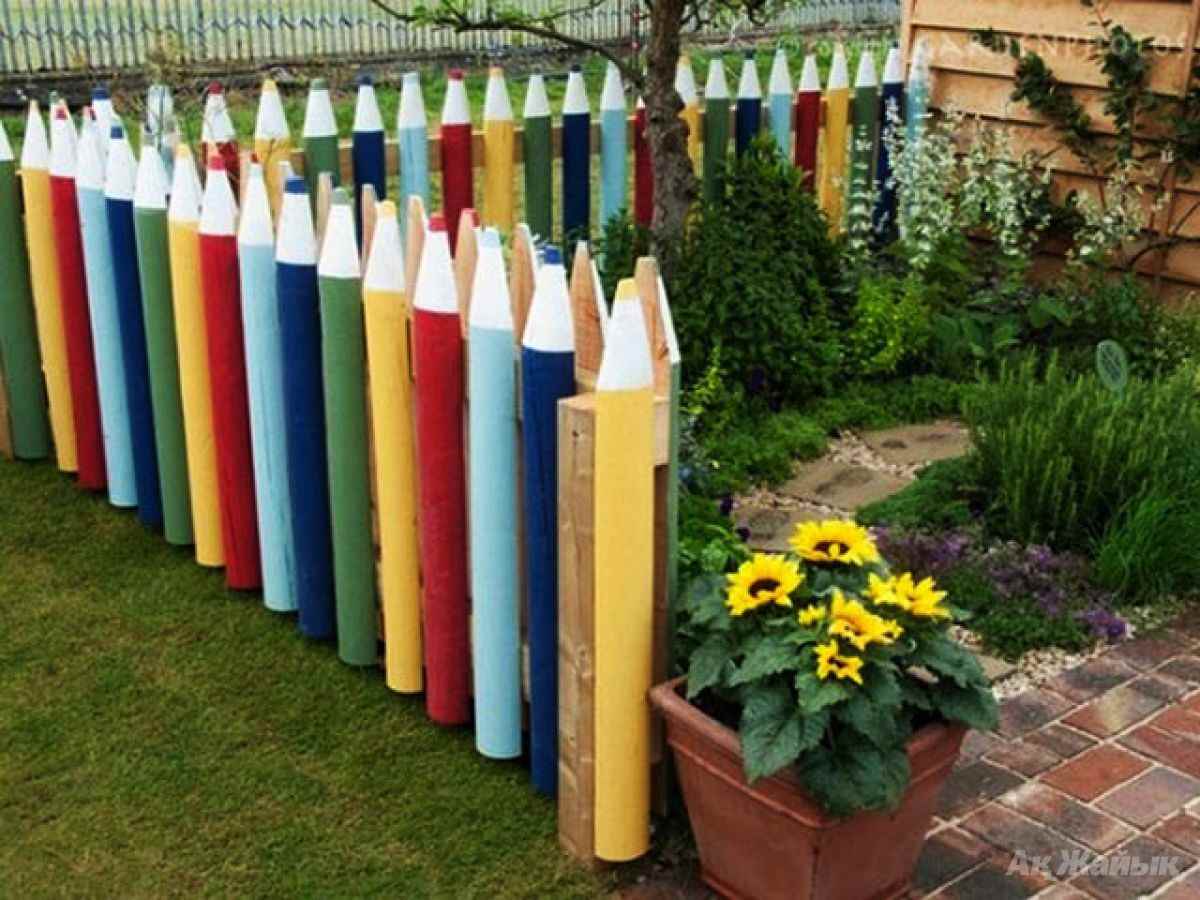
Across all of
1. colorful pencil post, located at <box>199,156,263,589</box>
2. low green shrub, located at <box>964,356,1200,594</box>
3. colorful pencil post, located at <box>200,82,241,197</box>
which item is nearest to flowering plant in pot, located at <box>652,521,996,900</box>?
low green shrub, located at <box>964,356,1200,594</box>

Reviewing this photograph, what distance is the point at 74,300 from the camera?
17.8 ft

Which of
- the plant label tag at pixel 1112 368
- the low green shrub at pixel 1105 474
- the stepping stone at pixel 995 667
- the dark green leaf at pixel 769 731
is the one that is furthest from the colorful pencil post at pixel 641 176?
the dark green leaf at pixel 769 731

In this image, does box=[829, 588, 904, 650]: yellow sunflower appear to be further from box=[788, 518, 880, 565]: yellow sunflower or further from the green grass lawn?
the green grass lawn

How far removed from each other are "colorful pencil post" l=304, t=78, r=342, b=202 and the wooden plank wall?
3230 millimetres

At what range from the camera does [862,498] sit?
5.59 metres

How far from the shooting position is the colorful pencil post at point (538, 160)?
265 inches

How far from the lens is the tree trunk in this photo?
245 inches

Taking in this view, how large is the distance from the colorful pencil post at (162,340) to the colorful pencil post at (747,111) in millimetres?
3041

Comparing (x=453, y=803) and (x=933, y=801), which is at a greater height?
(x=933, y=801)

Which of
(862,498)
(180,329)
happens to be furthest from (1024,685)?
(180,329)

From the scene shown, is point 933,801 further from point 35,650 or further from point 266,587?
point 35,650

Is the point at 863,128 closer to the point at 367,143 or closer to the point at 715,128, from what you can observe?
the point at 715,128

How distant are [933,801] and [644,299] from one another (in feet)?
4.25

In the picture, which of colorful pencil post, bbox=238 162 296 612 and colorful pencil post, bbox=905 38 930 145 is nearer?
colorful pencil post, bbox=238 162 296 612
